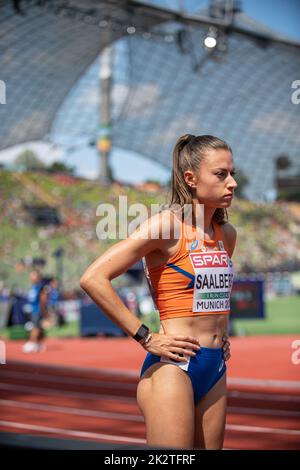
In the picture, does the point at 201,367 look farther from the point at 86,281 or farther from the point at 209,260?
the point at 86,281

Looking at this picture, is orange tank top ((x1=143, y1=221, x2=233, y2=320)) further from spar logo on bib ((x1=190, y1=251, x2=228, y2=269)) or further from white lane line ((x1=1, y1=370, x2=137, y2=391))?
white lane line ((x1=1, y1=370, x2=137, y2=391))

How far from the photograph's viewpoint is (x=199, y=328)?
2922 millimetres

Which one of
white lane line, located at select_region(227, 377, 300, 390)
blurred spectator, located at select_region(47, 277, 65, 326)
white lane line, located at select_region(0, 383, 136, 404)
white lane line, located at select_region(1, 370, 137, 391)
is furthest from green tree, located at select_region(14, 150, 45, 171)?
white lane line, located at select_region(227, 377, 300, 390)

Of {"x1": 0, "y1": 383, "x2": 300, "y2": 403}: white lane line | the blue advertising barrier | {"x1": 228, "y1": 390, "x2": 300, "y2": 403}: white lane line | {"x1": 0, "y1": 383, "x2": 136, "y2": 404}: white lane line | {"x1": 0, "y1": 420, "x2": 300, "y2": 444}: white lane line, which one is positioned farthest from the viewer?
the blue advertising barrier

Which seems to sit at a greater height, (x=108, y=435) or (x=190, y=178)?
(x=190, y=178)

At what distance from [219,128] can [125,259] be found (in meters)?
59.1

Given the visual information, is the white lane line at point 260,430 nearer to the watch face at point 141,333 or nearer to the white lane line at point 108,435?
the white lane line at point 108,435

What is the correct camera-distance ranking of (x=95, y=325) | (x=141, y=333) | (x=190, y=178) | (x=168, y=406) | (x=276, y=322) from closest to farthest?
(x=168, y=406) → (x=141, y=333) → (x=190, y=178) → (x=95, y=325) → (x=276, y=322)

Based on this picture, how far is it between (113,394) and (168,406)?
8.14 metres

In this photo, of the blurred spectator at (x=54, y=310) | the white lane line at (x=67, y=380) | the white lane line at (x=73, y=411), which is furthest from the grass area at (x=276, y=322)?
the white lane line at (x=73, y=411)

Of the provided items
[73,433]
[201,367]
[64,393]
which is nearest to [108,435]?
[73,433]

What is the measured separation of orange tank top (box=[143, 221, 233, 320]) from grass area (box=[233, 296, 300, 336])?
1701cm

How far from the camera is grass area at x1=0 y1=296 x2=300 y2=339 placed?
20438mm

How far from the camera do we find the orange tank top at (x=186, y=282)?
291 cm
